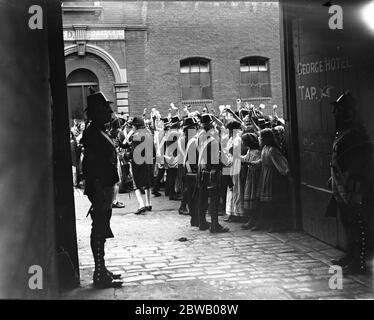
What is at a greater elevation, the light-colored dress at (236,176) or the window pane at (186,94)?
the window pane at (186,94)

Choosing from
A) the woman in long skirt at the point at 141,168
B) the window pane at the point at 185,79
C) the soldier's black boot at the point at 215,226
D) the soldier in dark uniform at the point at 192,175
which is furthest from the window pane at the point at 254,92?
the soldier's black boot at the point at 215,226

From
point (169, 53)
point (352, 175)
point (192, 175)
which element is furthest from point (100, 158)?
point (169, 53)

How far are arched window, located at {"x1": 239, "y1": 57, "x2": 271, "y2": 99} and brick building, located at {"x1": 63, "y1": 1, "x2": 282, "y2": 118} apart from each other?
0.07 ft

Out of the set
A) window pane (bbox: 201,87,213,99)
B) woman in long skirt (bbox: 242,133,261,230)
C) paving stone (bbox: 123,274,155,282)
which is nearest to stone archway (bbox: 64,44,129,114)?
window pane (bbox: 201,87,213,99)

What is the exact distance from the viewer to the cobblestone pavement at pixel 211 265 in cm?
586

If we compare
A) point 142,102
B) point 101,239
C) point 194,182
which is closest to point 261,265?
point 101,239

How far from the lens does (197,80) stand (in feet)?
42.7

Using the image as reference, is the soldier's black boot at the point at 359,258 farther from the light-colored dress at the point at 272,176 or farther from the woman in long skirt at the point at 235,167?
the woman in long skirt at the point at 235,167

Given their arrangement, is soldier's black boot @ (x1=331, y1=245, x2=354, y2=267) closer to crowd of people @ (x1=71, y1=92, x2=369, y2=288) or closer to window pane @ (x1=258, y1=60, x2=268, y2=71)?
crowd of people @ (x1=71, y1=92, x2=369, y2=288)

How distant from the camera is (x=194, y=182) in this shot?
9711 millimetres

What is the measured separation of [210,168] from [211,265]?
2.47 meters

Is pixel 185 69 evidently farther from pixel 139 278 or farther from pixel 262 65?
pixel 139 278

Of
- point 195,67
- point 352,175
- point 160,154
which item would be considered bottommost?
point 352,175

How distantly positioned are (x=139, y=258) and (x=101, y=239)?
1.30 metres
